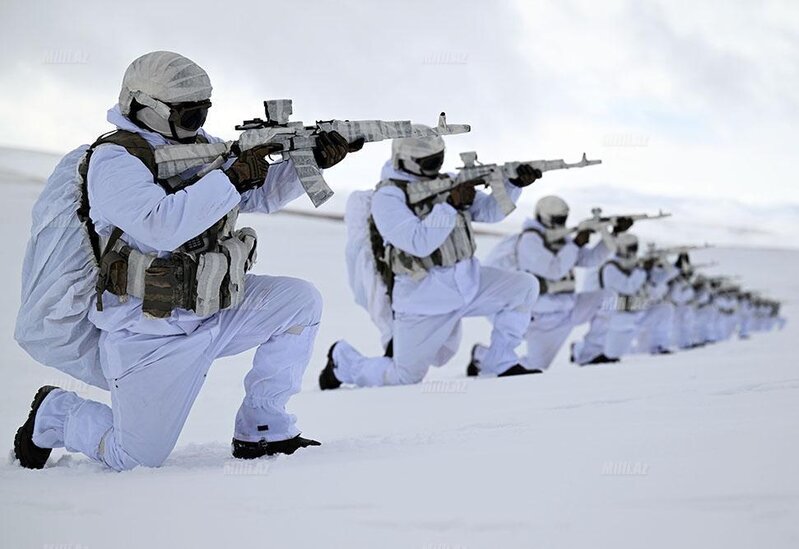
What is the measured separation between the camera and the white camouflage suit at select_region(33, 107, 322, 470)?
3.33 m

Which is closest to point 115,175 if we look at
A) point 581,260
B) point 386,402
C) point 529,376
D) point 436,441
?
point 436,441

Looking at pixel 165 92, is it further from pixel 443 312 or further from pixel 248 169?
pixel 443 312

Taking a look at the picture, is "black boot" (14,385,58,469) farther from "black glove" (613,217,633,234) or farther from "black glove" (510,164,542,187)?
"black glove" (613,217,633,234)

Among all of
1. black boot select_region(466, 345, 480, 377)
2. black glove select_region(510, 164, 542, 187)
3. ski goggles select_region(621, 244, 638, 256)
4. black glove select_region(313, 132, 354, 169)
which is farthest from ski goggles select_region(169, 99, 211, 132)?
ski goggles select_region(621, 244, 638, 256)

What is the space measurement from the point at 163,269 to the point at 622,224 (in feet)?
23.0

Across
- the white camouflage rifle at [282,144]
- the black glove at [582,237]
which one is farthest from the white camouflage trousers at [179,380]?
the black glove at [582,237]

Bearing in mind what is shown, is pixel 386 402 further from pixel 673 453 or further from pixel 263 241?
pixel 263 241

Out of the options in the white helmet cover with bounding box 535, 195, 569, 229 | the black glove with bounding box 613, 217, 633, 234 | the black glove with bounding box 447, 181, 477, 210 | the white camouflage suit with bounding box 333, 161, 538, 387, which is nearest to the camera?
the black glove with bounding box 447, 181, 477, 210

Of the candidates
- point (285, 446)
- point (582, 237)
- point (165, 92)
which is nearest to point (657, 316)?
point (582, 237)

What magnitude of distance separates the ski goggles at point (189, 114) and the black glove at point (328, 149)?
1.38 feet

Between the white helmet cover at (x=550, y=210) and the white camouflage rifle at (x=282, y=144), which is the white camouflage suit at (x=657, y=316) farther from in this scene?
the white camouflage rifle at (x=282, y=144)

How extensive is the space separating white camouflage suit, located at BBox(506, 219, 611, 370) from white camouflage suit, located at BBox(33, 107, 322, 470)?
5350 mm

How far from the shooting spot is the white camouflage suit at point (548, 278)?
8.98 metres

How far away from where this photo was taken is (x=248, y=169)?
11.3 ft
